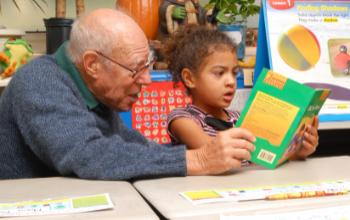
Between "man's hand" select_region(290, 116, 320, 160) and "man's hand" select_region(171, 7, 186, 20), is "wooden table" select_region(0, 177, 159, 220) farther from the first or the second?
"man's hand" select_region(171, 7, 186, 20)

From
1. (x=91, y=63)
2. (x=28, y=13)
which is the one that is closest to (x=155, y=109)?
(x=91, y=63)

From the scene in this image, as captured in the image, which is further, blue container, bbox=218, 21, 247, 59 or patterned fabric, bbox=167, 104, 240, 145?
blue container, bbox=218, 21, 247, 59

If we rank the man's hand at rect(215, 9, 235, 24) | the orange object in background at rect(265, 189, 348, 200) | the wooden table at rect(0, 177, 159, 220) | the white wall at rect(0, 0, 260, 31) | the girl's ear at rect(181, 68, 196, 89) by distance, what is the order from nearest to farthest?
the wooden table at rect(0, 177, 159, 220), the orange object in background at rect(265, 189, 348, 200), the girl's ear at rect(181, 68, 196, 89), the man's hand at rect(215, 9, 235, 24), the white wall at rect(0, 0, 260, 31)

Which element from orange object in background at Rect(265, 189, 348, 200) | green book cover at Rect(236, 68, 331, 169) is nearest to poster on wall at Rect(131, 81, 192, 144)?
green book cover at Rect(236, 68, 331, 169)

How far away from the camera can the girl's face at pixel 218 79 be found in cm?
161

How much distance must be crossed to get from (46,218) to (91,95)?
0.57 m

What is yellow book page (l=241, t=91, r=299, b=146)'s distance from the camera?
1.17 metres

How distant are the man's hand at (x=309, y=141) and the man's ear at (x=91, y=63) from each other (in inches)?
27.8

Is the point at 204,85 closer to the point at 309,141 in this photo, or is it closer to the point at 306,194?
the point at 309,141

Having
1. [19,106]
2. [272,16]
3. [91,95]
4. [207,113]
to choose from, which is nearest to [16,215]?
[19,106]

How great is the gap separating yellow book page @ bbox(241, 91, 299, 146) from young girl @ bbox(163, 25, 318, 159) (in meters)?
0.32

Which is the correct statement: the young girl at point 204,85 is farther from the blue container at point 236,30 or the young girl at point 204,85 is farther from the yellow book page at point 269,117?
the blue container at point 236,30

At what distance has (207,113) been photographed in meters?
1.66

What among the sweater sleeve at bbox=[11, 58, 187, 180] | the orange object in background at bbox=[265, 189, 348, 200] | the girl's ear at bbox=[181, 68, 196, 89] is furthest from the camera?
the girl's ear at bbox=[181, 68, 196, 89]
